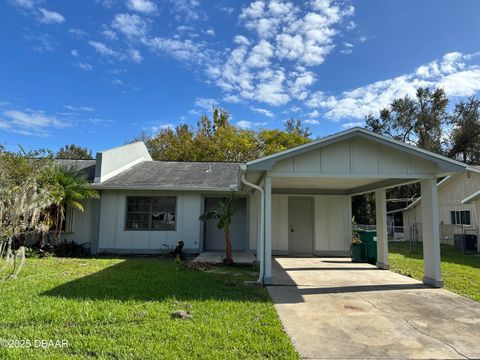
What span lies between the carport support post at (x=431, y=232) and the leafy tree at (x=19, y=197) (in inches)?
356

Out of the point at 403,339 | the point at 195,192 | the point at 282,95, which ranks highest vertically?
the point at 282,95

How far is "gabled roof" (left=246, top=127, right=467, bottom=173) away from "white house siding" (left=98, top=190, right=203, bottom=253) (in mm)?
6036

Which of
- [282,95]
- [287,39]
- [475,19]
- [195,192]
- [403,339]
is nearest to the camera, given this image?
[403,339]

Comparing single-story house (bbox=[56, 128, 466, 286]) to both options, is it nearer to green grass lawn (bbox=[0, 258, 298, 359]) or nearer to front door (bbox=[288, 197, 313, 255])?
front door (bbox=[288, 197, 313, 255])

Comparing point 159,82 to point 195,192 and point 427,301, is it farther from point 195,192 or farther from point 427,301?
point 427,301

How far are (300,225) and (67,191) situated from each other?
28.6 feet

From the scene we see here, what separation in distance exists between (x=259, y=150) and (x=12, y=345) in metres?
26.7

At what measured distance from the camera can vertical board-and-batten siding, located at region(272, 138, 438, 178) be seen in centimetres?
738

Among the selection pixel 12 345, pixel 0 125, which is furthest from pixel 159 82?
pixel 12 345

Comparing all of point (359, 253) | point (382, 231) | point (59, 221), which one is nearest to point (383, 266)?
point (382, 231)

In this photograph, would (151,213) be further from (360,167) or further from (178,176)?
(360,167)

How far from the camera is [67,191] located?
1109 cm

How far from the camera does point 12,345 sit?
3691 mm

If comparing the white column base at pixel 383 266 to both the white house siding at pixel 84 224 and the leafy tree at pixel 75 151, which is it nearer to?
the white house siding at pixel 84 224
